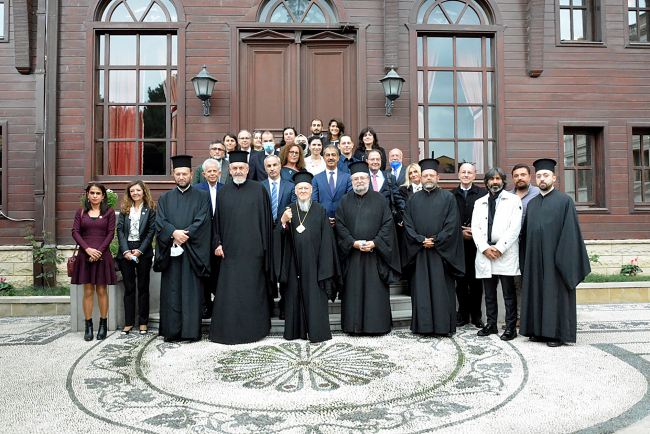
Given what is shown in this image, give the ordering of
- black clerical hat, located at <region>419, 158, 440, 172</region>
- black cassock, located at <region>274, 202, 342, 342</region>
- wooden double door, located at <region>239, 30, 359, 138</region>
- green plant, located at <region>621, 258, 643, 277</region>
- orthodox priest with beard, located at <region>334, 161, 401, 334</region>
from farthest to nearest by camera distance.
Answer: green plant, located at <region>621, 258, 643, 277</region>, wooden double door, located at <region>239, 30, 359, 138</region>, black clerical hat, located at <region>419, 158, 440, 172</region>, orthodox priest with beard, located at <region>334, 161, 401, 334</region>, black cassock, located at <region>274, 202, 342, 342</region>

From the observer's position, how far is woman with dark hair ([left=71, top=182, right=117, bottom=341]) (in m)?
5.54

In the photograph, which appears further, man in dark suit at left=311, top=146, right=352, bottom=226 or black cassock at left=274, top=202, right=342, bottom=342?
man in dark suit at left=311, top=146, right=352, bottom=226

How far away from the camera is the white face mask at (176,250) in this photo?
5.34m

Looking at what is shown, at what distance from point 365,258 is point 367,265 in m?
0.09

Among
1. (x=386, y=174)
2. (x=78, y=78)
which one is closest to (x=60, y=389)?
(x=386, y=174)

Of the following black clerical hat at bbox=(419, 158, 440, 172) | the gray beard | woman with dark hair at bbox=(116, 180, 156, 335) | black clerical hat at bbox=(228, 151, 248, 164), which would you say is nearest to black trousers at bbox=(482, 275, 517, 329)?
black clerical hat at bbox=(419, 158, 440, 172)

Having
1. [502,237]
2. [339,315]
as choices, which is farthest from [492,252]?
[339,315]

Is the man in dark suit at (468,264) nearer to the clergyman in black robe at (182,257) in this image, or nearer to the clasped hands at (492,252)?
the clasped hands at (492,252)

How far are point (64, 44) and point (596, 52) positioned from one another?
33.7 ft

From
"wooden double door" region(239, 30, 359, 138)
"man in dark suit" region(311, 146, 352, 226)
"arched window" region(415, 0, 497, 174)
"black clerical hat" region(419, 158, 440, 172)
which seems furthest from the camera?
"arched window" region(415, 0, 497, 174)

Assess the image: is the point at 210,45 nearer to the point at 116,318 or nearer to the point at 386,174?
the point at 386,174

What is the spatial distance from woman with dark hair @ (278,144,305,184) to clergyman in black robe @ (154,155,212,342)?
3.72 ft

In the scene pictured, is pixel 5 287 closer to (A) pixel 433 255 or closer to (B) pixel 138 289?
(B) pixel 138 289

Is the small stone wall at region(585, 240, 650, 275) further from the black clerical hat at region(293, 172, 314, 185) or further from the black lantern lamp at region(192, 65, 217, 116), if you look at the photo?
the black lantern lamp at region(192, 65, 217, 116)
